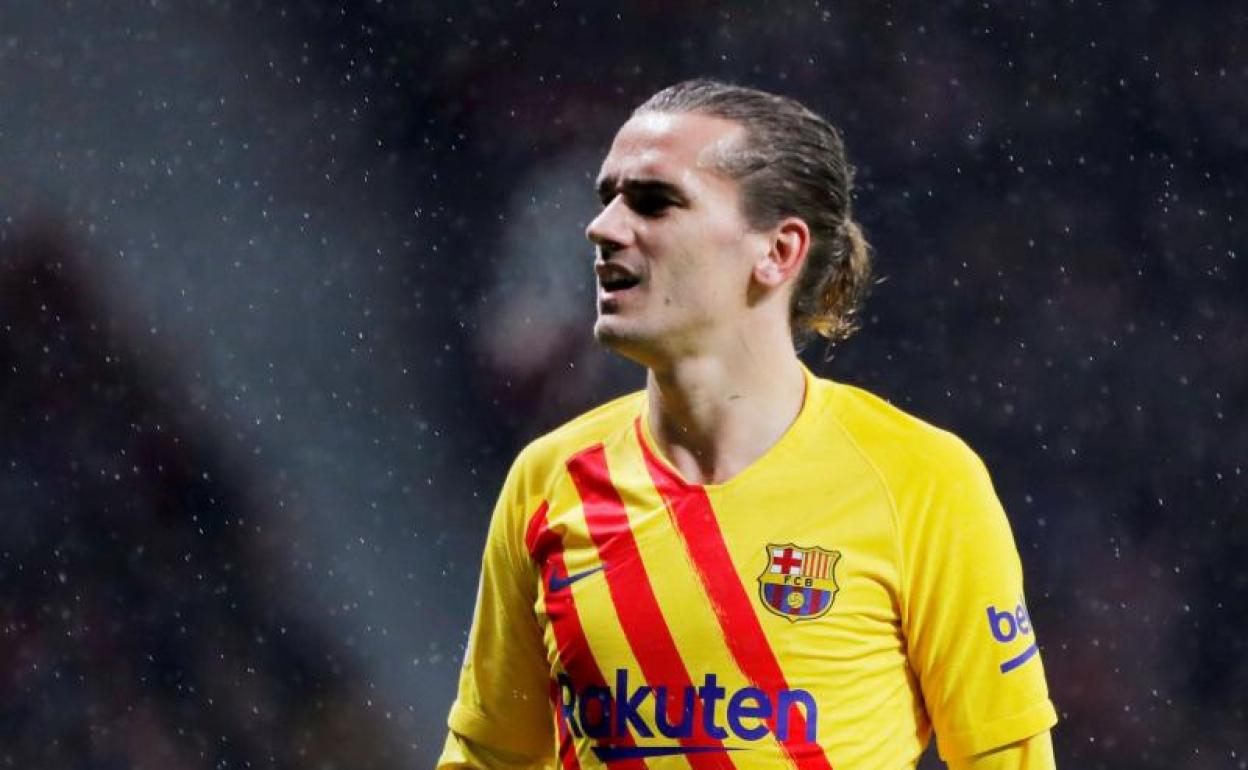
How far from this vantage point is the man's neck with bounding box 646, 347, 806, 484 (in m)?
2.75

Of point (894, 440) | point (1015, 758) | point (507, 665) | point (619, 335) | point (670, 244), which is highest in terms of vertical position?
point (670, 244)

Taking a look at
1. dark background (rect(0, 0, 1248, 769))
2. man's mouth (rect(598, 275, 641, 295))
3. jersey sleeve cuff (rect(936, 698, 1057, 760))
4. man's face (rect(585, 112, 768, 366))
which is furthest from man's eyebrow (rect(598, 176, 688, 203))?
dark background (rect(0, 0, 1248, 769))

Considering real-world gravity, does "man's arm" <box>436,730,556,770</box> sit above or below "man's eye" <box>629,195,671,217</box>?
below

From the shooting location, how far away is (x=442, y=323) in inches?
252

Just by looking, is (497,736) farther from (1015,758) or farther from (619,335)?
(1015,758)

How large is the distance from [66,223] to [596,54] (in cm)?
184

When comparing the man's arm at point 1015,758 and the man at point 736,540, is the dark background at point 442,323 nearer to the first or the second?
the man at point 736,540

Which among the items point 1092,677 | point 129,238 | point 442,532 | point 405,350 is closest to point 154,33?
point 129,238

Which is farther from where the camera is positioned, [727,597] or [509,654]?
[509,654]

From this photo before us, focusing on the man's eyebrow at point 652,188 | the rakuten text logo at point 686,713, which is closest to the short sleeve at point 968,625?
the rakuten text logo at point 686,713

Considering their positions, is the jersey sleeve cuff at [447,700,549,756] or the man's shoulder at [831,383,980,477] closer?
the man's shoulder at [831,383,980,477]

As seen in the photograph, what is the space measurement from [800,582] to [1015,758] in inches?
14.2

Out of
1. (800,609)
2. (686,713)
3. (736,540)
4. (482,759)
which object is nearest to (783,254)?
(736,540)

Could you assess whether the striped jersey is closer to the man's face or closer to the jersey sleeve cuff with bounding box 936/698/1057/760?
the jersey sleeve cuff with bounding box 936/698/1057/760
